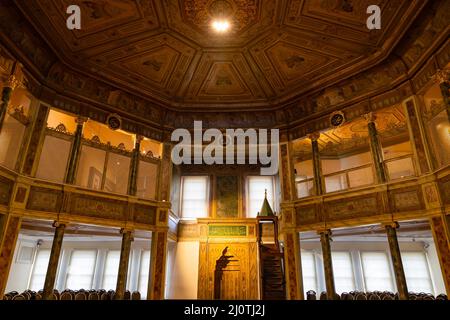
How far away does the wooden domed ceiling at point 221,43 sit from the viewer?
7352 millimetres

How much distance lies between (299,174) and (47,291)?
939 cm

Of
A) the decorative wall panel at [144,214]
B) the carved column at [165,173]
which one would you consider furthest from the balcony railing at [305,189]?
the decorative wall panel at [144,214]

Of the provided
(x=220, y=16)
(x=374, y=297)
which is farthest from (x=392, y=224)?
(x=220, y=16)

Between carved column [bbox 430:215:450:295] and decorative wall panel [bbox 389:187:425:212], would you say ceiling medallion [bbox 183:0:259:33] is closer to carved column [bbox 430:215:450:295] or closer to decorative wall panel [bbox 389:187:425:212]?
decorative wall panel [bbox 389:187:425:212]

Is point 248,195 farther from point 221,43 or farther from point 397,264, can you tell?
point 221,43

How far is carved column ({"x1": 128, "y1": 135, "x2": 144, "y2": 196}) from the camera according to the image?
380 inches

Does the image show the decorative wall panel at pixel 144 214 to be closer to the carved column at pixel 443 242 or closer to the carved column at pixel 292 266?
the carved column at pixel 292 266

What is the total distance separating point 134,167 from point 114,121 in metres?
1.67

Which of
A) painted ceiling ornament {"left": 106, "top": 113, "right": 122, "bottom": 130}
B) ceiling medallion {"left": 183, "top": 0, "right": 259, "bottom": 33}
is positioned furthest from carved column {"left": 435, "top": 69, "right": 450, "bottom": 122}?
painted ceiling ornament {"left": 106, "top": 113, "right": 122, "bottom": 130}

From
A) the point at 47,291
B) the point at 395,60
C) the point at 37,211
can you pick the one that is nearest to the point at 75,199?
the point at 37,211

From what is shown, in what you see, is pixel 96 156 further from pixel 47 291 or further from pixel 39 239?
pixel 39 239

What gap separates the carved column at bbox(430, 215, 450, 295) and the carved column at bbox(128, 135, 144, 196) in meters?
8.38

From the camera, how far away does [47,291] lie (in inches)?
293

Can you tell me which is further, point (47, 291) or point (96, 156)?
point (96, 156)
